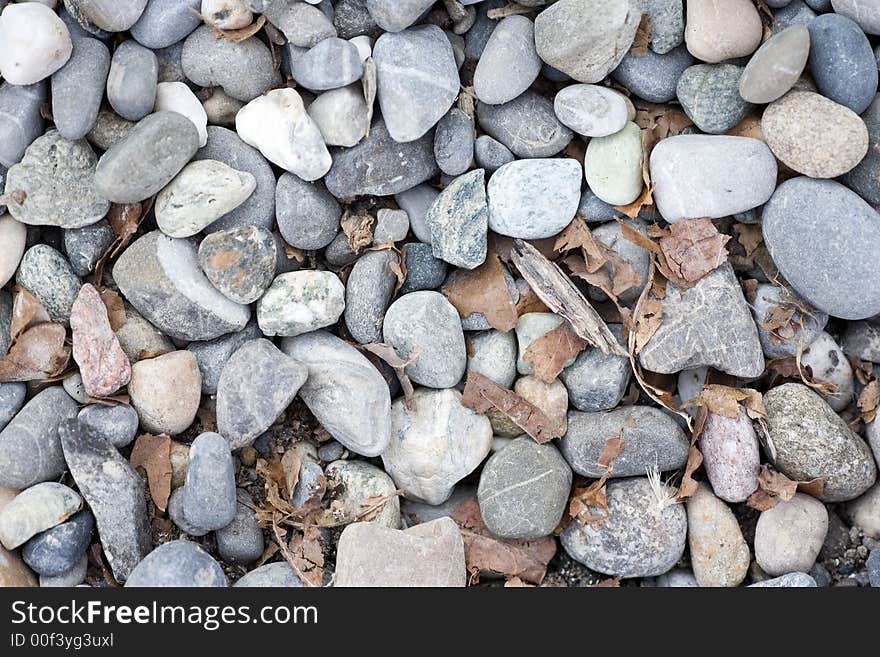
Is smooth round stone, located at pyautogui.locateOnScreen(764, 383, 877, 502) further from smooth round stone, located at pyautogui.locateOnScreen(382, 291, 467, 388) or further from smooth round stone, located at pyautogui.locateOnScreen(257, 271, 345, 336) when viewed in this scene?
smooth round stone, located at pyautogui.locateOnScreen(257, 271, 345, 336)

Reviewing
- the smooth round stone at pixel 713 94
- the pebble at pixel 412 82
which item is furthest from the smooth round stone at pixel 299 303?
the smooth round stone at pixel 713 94

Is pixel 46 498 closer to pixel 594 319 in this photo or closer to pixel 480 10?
pixel 594 319

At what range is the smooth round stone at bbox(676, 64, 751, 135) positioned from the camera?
226 cm

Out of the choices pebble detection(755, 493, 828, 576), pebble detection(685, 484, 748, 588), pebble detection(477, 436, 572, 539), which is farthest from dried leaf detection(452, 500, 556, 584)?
pebble detection(755, 493, 828, 576)

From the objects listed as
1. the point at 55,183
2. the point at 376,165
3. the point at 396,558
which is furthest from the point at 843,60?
the point at 55,183

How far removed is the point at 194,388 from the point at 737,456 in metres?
1.43

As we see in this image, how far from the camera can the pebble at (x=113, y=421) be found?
2207 millimetres

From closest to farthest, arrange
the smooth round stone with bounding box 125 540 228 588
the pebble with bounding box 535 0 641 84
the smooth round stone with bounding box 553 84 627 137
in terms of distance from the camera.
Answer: the smooth round stone with bounding box 125 540 228 588
the pebble with bounding box 535 0 641 84
the smooth round stone with bounding box 553 84 627 137

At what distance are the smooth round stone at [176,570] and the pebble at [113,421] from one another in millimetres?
312

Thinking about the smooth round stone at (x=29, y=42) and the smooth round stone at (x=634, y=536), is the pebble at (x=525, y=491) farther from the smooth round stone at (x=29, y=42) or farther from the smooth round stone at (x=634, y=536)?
the smooth round stone at (x=29, y=42)

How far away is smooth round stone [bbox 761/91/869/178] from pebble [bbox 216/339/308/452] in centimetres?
137

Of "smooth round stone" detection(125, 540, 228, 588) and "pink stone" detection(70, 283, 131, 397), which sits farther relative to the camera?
"pink stone" detection(70, 283, 131, 397)

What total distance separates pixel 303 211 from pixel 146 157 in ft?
1.33

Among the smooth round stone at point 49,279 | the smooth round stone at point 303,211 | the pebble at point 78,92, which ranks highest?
the pebble at point 78,92
